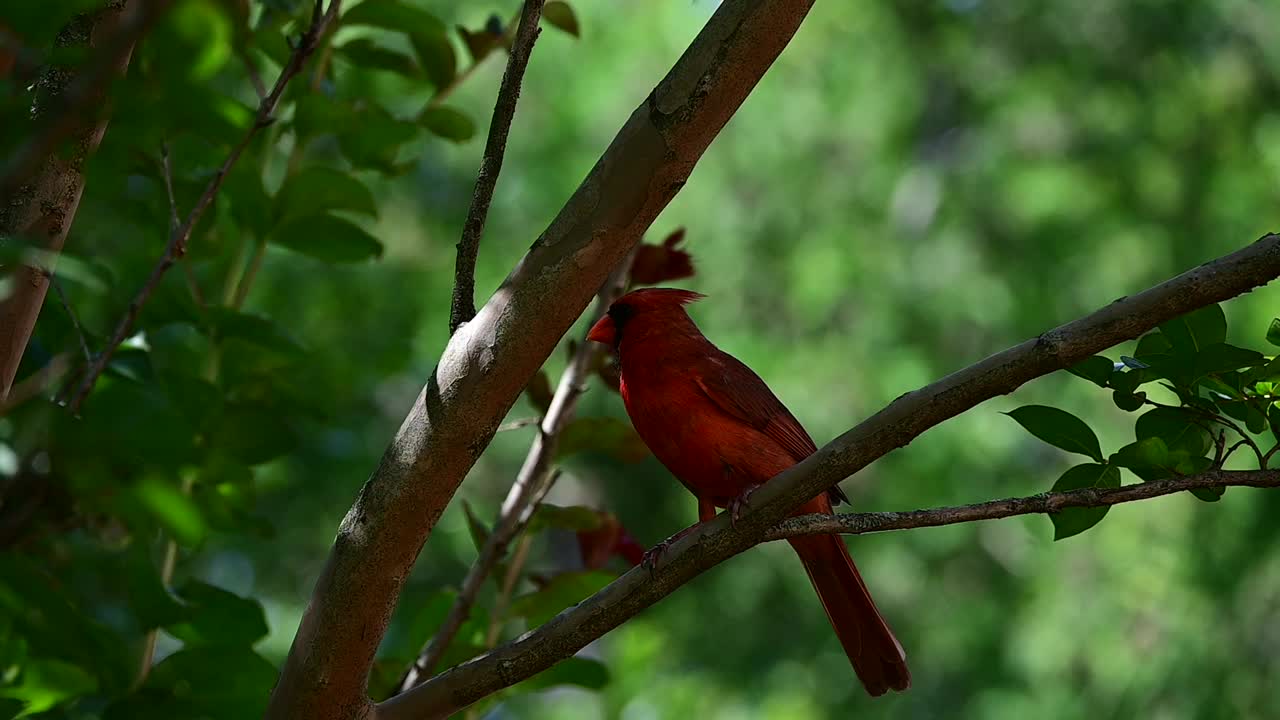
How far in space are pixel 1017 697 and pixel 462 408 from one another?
494cm

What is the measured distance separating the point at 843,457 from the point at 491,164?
0.49 metres

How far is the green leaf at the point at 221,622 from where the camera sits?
5.57 ft

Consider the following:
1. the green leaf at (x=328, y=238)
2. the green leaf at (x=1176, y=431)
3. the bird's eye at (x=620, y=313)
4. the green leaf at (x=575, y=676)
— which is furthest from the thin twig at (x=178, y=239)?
the green leaf at (x=1176, y=431)

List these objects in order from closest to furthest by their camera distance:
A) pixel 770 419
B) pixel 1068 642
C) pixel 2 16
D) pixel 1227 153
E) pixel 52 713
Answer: pixel 2 16
pixel 52 713
pixel 770 419
pixel 1068 642
pixel 1227 153

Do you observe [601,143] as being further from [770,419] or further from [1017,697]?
[770,419]

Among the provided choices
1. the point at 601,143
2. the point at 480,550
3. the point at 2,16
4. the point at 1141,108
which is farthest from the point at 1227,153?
the point at 2,16

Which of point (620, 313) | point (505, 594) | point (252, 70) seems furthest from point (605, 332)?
point (252, 70)

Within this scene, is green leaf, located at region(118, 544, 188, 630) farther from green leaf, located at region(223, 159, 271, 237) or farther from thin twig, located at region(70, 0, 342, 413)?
green leaf, located at region(223, 159, 271, 237)

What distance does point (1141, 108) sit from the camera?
606 cm

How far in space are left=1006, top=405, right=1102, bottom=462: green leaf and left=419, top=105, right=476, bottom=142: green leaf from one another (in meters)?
1.12

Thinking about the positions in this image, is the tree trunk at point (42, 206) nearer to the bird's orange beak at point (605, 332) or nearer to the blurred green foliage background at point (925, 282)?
the bird's orange beak at point (605, 332)

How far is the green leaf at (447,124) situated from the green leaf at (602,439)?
1.67 ft

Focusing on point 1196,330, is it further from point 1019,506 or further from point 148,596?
point 148,596

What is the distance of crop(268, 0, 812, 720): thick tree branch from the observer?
1.23 m
